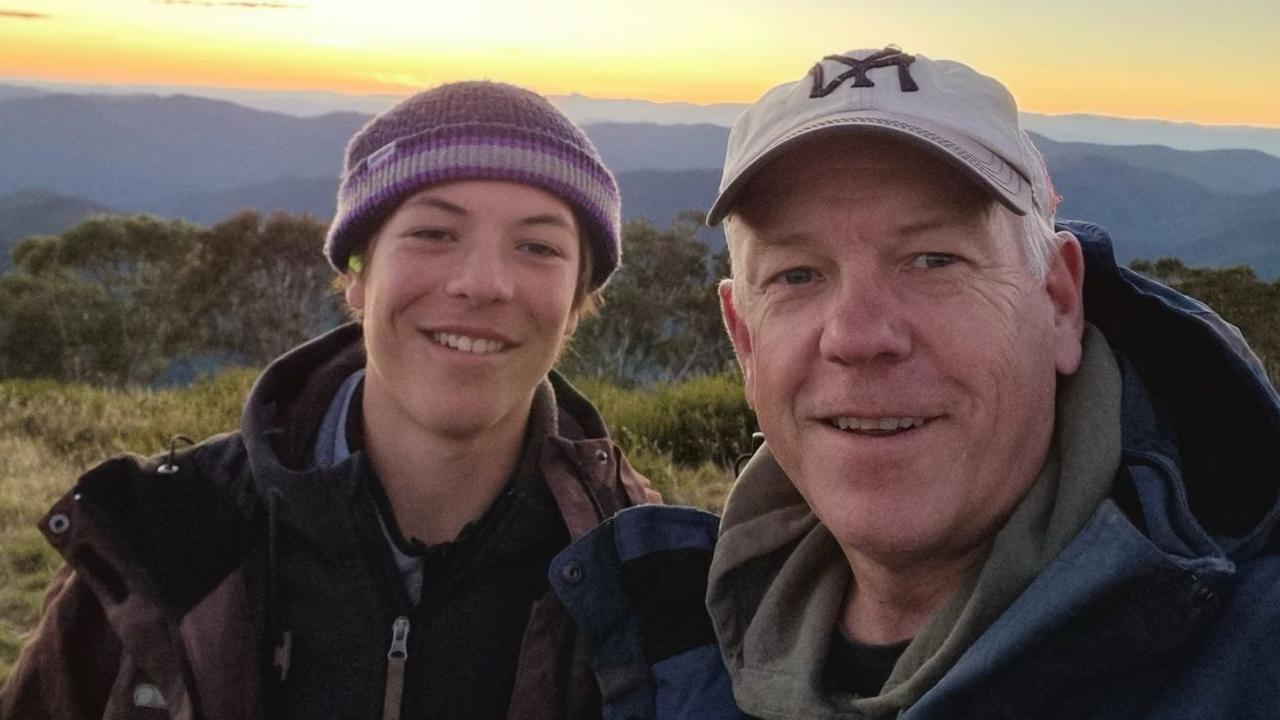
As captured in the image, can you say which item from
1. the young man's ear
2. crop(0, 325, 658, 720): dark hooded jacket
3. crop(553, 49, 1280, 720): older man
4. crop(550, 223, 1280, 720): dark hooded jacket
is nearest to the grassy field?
crop(0, 325, 658, 720): dark hooded jacket

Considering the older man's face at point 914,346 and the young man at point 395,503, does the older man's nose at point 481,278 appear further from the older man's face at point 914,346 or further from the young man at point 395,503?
the older man's face at point 914,346

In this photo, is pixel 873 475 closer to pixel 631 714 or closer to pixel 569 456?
pixel 631 714

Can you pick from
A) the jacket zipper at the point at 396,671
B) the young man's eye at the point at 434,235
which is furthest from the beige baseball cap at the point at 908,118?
the jacket zipper at the point at 396,671

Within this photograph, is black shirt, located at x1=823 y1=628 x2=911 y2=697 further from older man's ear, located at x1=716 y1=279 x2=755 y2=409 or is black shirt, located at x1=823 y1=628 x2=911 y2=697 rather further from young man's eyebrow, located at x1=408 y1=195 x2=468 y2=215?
young man's eyebrow, located at x1=408 y1=195 x2=468 y2=215

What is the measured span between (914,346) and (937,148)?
32 cm

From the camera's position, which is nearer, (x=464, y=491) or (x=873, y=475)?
(x=873, y=475)

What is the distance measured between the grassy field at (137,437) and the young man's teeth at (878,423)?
4138 millimetres

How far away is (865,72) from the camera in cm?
193

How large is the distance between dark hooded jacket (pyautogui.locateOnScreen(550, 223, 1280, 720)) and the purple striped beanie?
3.41 ft

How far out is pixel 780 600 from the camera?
2.27 metres

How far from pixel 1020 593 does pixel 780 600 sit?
60 centimetres

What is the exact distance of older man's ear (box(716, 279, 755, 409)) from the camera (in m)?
2.18

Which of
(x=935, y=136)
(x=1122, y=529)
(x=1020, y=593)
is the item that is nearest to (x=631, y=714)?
(x=1020, y=593)

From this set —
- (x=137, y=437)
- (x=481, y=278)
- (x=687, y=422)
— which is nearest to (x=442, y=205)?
(x=481, y=278)
